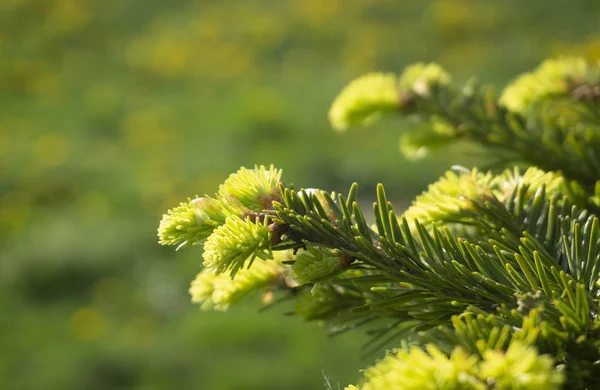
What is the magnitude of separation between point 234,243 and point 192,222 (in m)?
0.05

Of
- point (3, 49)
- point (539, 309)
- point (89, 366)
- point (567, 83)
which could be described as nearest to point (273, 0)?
point (3, 49)

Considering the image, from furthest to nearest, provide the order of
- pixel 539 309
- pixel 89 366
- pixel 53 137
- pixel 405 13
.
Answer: pixel 405 13 → pixel 53 137 → pixel 89 366 → pixel 539 309

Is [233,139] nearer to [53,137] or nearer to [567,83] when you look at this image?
[53,137]

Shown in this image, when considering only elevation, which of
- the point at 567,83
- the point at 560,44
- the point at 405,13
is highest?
the point at 405,13

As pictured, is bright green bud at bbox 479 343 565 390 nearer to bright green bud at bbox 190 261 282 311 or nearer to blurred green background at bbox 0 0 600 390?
bright green bud at bbox 190 261 282 311

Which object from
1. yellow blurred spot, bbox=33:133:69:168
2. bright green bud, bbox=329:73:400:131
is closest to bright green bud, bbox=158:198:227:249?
bright green bud, bbox=329:73:400:131

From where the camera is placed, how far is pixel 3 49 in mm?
5594

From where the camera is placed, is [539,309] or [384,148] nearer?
[539,309]

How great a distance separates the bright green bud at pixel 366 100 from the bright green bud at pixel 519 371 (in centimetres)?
54

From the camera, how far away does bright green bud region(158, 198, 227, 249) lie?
469 mm

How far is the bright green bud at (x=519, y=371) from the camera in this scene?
30 centimetres

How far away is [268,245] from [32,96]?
17.0 ft

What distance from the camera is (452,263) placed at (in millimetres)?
480

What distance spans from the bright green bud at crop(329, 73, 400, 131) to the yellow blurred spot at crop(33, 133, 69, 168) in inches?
149
